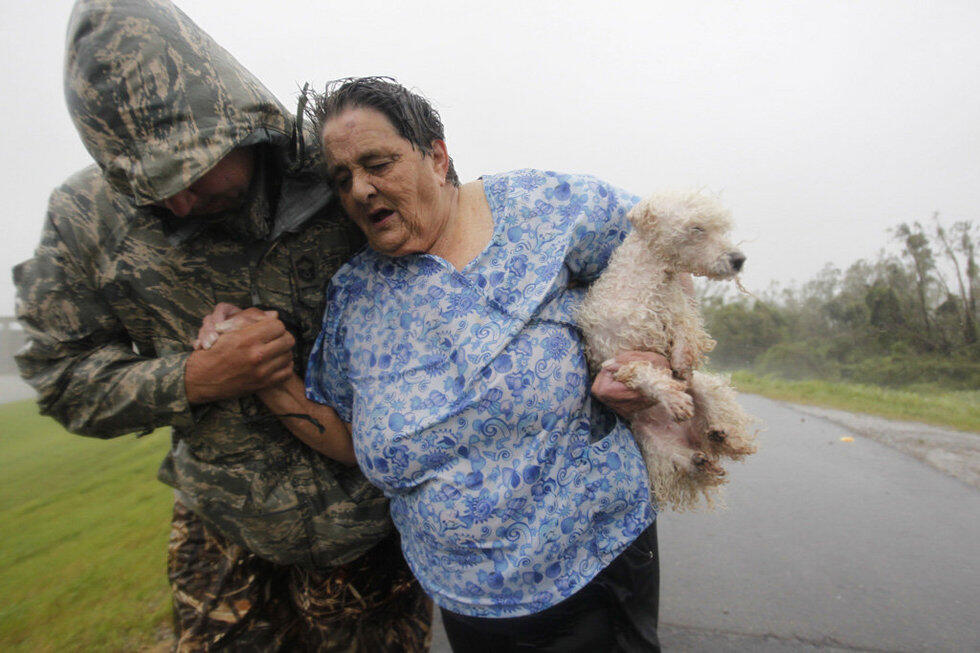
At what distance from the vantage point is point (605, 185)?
71.3 inches

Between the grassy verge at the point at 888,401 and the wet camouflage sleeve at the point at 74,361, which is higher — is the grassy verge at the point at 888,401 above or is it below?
below

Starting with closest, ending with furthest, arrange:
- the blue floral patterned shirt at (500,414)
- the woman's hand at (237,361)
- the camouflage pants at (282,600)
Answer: the blue floral patterned shirt at (500,414)
the woman's hand at (237,361)
the camouflage pants at (282,600)

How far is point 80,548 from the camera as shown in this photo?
2.79m

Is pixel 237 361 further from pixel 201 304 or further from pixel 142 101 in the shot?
pixel 142 101

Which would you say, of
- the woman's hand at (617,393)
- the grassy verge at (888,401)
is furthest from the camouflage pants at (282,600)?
the grassy verge at (888,401)

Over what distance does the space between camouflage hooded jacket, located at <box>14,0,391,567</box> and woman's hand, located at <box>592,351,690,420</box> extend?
0.95 meters

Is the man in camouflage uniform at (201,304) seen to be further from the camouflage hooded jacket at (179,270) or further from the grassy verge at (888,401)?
the grassy verge at (888,401)

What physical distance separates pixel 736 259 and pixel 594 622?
1210 millimetres

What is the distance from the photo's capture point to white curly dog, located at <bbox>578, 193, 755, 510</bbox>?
1747 mm

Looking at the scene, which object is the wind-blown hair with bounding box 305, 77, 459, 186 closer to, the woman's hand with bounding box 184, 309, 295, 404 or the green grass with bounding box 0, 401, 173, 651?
the woman's hand with bounding box 184, 309, 295, 404

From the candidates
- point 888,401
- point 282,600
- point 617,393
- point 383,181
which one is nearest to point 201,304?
point 383,181

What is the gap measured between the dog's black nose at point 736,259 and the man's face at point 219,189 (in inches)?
61.9

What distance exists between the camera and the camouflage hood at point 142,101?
4.95 ft

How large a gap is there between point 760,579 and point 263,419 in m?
2.94
